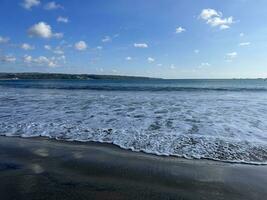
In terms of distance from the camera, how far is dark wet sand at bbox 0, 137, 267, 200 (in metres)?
4.17

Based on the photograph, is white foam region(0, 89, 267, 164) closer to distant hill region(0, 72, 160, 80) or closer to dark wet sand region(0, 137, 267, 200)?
dark wet sand region(0, 137, 267, 200)

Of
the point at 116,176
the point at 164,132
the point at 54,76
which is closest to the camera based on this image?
the point at 116,176

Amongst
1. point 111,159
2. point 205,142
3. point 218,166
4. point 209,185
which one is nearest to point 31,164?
point 111,159

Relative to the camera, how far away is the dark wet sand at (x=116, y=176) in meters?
4.17

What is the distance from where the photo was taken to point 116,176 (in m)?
4.95

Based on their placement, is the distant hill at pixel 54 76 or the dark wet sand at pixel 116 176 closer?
the dark wet sand at pixel 116 176

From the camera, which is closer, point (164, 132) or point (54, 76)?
point (164, 132)

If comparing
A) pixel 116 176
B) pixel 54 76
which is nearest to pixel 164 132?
pixel 116 176

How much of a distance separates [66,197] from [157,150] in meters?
3.23

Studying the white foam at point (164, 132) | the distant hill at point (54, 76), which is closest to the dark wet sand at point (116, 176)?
the white foam at point (164, 132)

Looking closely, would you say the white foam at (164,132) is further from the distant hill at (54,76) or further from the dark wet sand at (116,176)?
the distant hill at (54,76)

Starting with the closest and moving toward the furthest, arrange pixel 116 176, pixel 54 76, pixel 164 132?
1. pixel 116 176
2. pixel 164 132
3. pixel 54 76

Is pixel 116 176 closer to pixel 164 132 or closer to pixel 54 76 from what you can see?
pixel 164 132

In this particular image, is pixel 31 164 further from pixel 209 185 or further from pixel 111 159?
pixel 209 185
